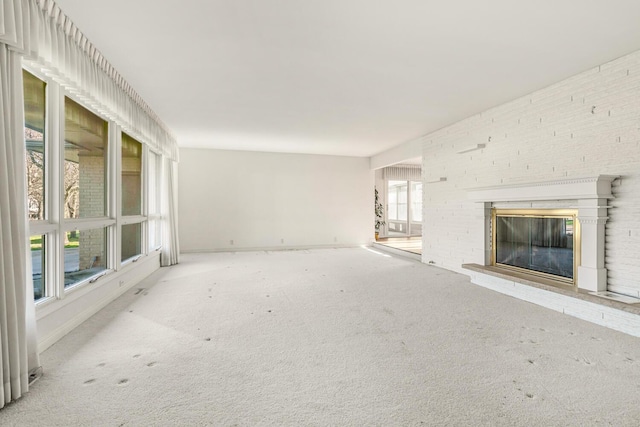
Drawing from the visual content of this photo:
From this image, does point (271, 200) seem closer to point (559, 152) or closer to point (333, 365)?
point (559, 152)

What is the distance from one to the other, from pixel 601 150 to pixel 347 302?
126 inches

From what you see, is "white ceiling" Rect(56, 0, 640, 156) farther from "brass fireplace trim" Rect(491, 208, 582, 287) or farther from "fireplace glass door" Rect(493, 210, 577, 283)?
"fireplace glass door" Rect(493, 210, 577, 283)

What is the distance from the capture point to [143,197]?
5133 mm

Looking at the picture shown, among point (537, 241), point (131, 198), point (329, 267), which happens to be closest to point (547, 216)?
point (537, 241)

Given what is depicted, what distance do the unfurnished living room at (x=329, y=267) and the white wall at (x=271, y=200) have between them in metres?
1.92

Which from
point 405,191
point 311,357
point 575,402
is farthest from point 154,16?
point 405,191

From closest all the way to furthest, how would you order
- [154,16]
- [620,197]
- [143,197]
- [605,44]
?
1. [154,16]
2. [605,44]
3. [620,197]
4. [143,197]

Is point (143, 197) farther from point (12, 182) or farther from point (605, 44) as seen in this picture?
point (605, 44)

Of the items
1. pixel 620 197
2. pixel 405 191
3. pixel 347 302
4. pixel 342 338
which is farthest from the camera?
pixel 405 191

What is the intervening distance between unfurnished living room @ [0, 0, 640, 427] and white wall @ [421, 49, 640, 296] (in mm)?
22

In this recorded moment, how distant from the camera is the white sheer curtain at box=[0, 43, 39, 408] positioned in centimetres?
170

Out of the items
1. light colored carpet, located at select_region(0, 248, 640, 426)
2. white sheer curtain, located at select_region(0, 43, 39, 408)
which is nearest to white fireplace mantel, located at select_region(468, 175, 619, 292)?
light colored carpet, located at select_region(0, 248, 640, 426)

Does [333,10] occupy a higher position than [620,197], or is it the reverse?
[333,10]

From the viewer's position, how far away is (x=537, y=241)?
4.02 meters
